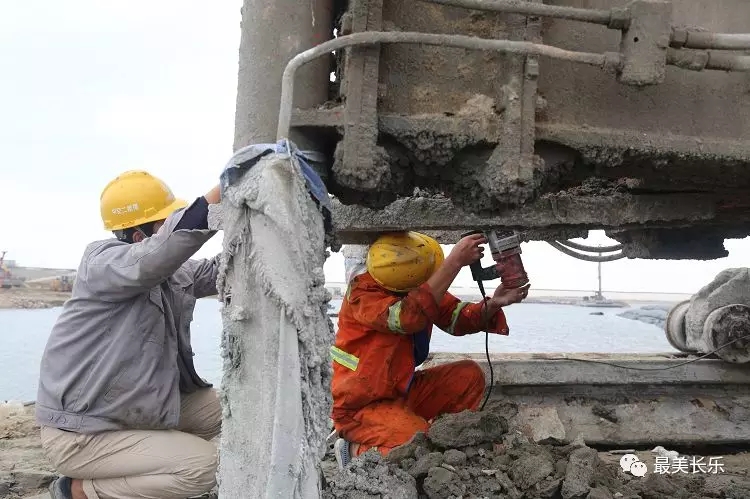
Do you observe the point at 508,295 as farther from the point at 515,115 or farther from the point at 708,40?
the point at 708,40

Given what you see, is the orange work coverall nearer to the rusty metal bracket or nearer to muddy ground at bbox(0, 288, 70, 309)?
the rusty metal bracket

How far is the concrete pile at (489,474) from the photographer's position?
289 cm

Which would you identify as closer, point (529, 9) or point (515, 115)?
point (529, 9)

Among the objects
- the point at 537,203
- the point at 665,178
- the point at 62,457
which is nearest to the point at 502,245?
the point at 537,203

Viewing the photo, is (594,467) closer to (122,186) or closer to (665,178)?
(665,178)

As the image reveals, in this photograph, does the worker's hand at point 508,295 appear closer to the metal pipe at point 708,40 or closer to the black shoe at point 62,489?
the metal pipe at point 708,40

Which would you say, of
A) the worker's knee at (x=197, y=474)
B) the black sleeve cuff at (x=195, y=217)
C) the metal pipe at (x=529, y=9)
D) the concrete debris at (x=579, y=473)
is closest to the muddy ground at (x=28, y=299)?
the worker's knee at (x=197, y=474)

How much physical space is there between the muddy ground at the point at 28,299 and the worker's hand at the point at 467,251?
1398cm

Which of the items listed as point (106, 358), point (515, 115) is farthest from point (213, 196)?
point (515, 115)

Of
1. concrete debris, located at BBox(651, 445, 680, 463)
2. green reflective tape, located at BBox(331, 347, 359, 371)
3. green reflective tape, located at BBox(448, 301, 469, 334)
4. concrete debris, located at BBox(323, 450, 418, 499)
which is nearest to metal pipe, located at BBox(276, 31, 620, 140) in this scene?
concrete debris, located at BBox(323, 450, 418, 499)

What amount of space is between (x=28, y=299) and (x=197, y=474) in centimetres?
1484

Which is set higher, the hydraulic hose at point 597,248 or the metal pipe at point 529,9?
the metal pipe at point 529,9

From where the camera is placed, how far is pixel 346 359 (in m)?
3.82

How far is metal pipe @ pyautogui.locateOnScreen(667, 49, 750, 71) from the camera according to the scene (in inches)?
82.4
